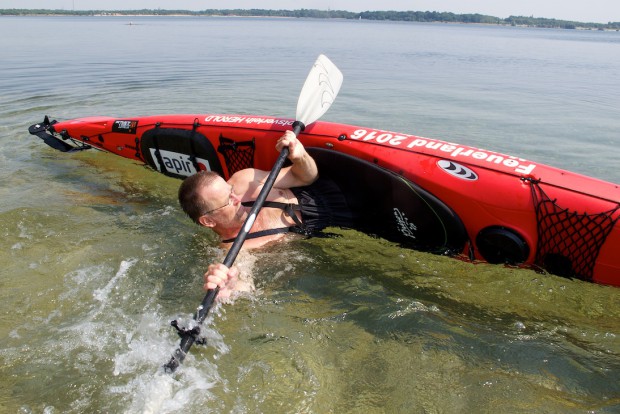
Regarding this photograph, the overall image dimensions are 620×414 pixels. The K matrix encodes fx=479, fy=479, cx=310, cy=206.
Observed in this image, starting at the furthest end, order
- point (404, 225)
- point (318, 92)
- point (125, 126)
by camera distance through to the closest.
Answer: point (125, 126), point (318, 92), point (404, 225)

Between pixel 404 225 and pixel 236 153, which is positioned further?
pixel 236 153

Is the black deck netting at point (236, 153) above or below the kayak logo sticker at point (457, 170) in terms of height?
below

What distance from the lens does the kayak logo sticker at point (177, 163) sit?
5026 mm

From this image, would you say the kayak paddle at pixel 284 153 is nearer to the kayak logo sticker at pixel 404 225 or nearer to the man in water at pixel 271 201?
the man in water at pixel 271 201

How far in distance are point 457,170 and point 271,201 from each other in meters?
1.42

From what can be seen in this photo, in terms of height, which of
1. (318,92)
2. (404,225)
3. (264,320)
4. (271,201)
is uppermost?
(318,92)

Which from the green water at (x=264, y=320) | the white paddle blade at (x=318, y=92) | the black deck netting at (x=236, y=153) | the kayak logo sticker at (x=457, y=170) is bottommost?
the green water at (x=264, y=320)

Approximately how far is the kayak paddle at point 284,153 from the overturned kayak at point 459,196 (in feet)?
0.52

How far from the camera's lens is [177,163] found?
5246mm

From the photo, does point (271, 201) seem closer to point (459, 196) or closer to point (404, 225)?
point (404, 225)

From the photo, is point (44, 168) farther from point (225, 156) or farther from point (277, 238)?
point (277, 238)

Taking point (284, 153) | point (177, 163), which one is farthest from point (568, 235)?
point (177, 163)

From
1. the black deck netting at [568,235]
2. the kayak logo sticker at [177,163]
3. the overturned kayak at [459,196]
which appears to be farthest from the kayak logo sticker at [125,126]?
the black deck netting at [568,235]

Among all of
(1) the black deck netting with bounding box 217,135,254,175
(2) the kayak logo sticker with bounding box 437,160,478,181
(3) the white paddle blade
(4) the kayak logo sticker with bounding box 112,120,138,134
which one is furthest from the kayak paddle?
(4) the kayak logo sticker with bounding box 112,120,138,134
